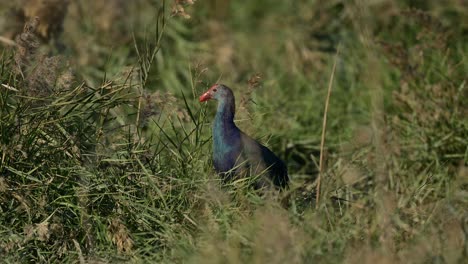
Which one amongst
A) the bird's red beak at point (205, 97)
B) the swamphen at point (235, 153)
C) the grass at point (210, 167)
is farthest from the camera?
the bird's red beak at point (205, 97)

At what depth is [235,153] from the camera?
4836mm

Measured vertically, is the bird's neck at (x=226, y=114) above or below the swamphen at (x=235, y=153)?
above

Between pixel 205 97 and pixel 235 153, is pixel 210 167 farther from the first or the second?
pixel 205 97

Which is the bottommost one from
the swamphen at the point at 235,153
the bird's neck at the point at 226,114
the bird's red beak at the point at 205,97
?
the swamphen at the point at 235,153

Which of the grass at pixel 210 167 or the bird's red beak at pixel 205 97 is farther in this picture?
the bird's red beak at pixel 205 97

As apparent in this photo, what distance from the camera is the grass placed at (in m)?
3.95

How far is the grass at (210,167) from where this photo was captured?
155 inches

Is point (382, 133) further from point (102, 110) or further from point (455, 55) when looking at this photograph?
point (455, 55)

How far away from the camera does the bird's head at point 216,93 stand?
16.3ft

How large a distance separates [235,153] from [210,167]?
144 mm

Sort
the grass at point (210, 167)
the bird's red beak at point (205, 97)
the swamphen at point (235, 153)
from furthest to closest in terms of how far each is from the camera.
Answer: the bird's red beak at point (205, 97) → the swamphen at point (235, 153) → the grass at point (210, 167)

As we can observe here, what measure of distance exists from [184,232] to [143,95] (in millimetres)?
692

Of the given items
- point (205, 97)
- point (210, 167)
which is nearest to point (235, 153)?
point (210, 167)

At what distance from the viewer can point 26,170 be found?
4418 millimetres
